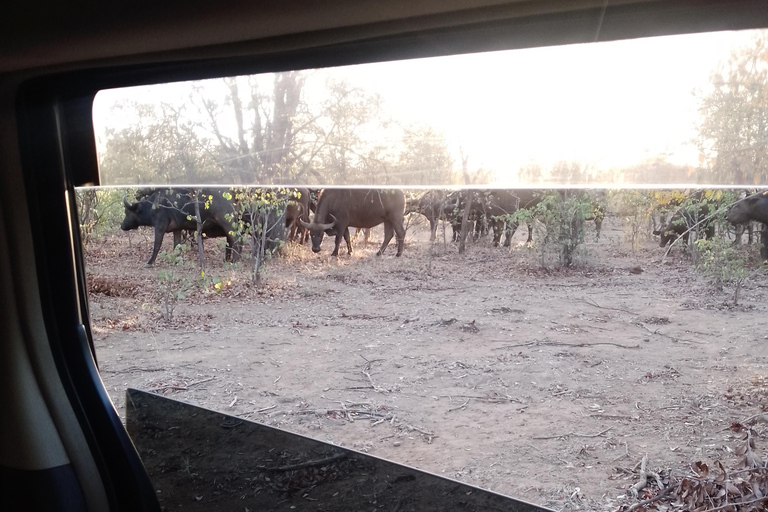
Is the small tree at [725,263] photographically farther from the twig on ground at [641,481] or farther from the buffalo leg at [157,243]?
the buffalo leg at [157,243]

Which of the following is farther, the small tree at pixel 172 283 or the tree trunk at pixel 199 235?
the tree trunk at pixel 199 235

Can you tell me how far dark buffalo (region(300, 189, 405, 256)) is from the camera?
6449mm

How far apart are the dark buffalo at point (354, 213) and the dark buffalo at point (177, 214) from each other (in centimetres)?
171

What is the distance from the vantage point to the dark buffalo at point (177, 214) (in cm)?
436

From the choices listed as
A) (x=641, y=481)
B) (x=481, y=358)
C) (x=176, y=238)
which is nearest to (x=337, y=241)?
(x=176, y=238)

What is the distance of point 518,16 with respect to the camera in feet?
3.17

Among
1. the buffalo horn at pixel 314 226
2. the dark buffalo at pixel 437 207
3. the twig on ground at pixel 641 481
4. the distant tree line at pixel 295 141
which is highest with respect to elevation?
the distant tree line at pixel 295 141

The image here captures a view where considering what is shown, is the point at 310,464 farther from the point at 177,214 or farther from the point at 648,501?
the point at 177,214

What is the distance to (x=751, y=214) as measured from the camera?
2818 mm

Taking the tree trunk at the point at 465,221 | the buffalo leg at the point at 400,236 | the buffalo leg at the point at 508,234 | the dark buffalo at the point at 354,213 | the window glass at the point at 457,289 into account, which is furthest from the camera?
the dark buffalo at the point at 354,213

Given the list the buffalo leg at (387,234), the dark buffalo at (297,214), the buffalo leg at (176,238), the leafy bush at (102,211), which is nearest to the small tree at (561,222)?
the buffalo leg at (387,234)

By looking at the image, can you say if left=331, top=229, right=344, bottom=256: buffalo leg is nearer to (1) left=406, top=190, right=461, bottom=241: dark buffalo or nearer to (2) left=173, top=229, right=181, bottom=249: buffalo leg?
(1) left=406, top=190, right=461, bottom=241: dark buffalo

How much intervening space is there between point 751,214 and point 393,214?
162 inches

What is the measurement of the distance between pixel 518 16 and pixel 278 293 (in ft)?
12.3
